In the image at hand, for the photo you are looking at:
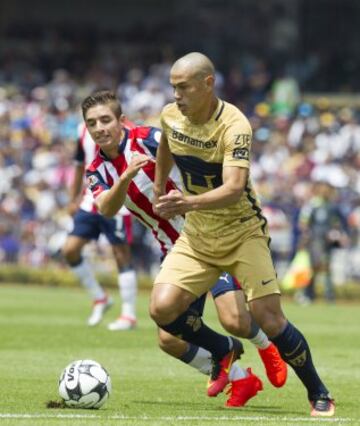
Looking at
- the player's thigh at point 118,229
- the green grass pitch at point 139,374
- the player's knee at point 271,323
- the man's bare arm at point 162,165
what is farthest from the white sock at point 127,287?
the player's knee at point 271,323

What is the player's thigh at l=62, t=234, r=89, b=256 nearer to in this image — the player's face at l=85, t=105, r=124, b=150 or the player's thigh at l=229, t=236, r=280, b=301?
the player's face at l=85, t=105, r=124, b=150

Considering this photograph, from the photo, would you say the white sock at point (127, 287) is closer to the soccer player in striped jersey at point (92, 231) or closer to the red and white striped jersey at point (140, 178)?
the soccer player in striped jersey at point (92, 231)

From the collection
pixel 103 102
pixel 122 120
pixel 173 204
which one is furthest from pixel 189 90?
pixel 122 120

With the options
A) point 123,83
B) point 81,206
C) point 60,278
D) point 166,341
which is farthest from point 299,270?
point 166,341

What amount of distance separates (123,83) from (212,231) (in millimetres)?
28842

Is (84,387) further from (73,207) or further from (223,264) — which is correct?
(73,207)

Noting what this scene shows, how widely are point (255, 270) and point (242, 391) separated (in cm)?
129

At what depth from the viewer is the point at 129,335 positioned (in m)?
16.8

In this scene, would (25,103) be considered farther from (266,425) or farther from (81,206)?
(266,425)

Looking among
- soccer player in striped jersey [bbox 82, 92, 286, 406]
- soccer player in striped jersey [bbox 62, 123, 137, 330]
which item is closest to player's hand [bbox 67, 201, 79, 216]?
soccer player in striped jersey [bbox 62, 123, 137, 330]

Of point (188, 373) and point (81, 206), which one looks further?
point (81, 206)

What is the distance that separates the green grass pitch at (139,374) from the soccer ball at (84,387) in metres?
0.13

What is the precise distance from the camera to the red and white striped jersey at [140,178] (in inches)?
429

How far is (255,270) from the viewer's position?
32.0ft
